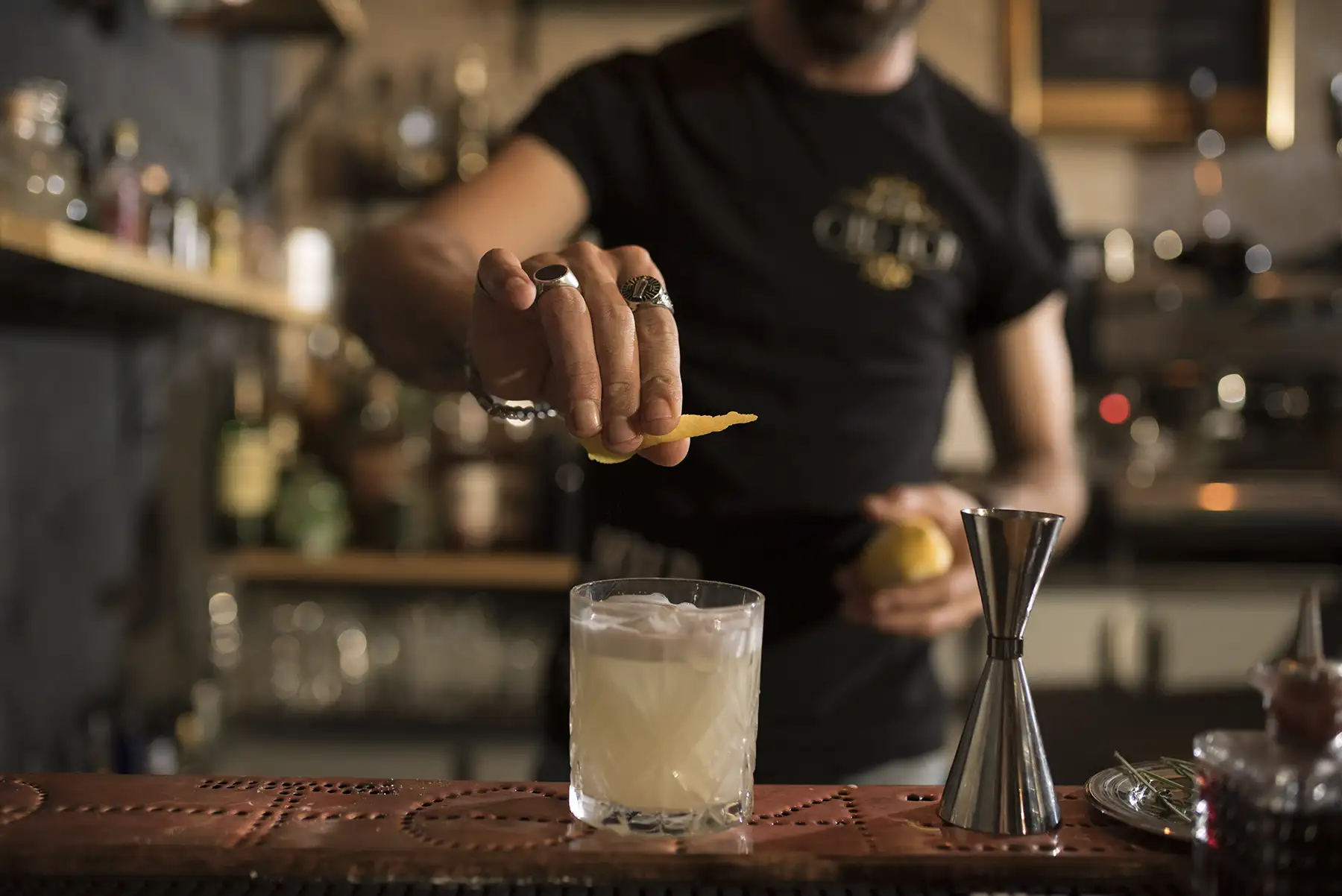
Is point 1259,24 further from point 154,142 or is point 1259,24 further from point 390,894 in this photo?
point 390,894

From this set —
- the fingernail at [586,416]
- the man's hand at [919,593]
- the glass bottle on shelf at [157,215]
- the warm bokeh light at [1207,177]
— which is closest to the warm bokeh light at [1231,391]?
the warm bokeh light at [1207,177]

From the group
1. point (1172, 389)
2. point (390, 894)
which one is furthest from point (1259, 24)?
point (390, 894)

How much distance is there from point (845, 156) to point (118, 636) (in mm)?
1746

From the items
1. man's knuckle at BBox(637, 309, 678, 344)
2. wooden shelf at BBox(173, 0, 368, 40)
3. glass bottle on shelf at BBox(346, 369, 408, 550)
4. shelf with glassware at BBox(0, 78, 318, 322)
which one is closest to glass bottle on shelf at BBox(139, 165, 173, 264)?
shelf with glassware at BBox(0, 78, 318, 322)

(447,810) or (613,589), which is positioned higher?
(613,589)

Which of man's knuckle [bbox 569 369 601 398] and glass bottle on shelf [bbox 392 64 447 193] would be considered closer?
man's knuckle [bbox 569 369 601 398]

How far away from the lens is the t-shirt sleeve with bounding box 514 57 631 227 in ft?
4.50

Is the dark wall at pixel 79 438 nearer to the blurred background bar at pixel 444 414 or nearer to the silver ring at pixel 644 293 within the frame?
the blurred background bar at pixel 444 414

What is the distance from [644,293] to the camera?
2.54 feet

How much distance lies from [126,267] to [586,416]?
1164mm

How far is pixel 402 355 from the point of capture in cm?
114

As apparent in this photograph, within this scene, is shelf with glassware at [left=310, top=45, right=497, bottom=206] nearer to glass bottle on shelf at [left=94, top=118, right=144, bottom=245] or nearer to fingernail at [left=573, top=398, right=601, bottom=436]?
glass bottle on shelf at [left=94, top=118, right=144, bottom=245]

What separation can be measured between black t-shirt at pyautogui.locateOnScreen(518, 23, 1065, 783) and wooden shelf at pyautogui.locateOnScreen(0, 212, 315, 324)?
0.58 metres

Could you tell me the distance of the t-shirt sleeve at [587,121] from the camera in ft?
4.50
